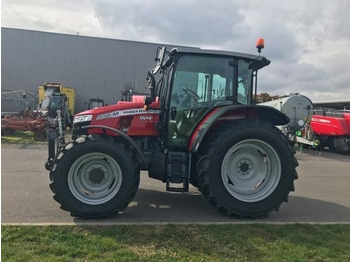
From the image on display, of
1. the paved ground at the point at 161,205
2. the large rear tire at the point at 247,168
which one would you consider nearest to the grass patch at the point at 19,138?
the paved ground at the point at 161,205

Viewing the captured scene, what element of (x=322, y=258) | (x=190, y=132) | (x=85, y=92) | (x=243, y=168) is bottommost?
(x=322, y=258)

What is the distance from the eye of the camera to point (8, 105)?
25.9m

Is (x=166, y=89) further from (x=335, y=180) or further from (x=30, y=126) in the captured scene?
(x=30, y=126)

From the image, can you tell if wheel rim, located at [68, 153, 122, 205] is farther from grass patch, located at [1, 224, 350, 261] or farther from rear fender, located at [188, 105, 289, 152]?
rear fender, located at [188, 105, 289, 152]

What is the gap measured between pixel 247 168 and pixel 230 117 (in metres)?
0.85

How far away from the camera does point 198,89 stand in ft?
18.7

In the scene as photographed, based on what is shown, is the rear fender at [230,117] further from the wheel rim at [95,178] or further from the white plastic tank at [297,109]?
the white plastic tank at [297,109]

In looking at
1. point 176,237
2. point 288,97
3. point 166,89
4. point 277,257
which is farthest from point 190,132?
point 288,97

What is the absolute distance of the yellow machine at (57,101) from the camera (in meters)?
20.8

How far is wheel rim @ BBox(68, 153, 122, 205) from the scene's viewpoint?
516 cm

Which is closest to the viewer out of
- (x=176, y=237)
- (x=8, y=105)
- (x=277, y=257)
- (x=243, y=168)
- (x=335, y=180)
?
(x=277, y=257)

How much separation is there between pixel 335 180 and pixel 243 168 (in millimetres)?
4953

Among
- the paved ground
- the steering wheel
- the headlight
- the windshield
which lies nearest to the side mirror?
the windshield

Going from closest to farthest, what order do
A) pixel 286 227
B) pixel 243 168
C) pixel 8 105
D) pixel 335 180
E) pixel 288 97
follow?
1. pixel 286 227
2. pixel 243 168
3. pixel 335 180
4. pixel 288 97
5. pixel 8 105
